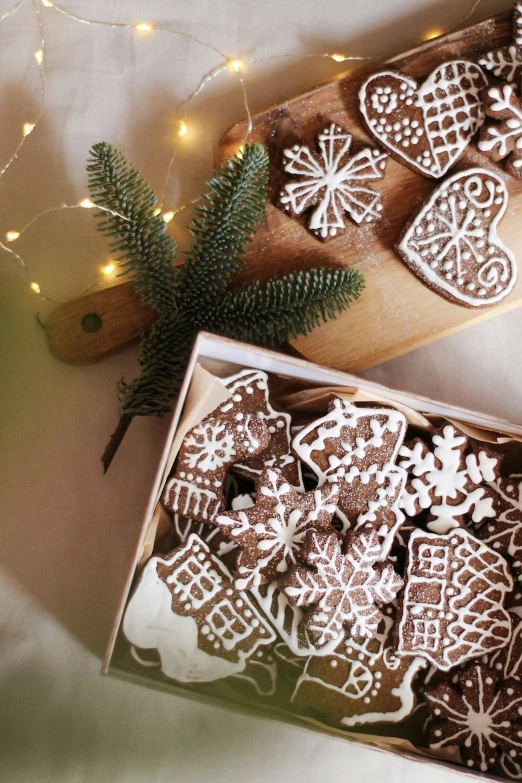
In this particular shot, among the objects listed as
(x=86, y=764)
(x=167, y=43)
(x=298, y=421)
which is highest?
(x=167, y=43)

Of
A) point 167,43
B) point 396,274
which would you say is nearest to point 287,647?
point 396,274

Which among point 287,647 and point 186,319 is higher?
point 186,319

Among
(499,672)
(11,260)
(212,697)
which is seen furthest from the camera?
(11,260)

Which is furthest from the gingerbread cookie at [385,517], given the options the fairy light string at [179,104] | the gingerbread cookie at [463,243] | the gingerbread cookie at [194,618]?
the fairy light string at [179,104]

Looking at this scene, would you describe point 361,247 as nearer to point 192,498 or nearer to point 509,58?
point 509,58

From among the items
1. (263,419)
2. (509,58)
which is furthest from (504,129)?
(263,419)

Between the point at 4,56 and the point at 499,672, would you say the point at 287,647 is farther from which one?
the point at 4,56

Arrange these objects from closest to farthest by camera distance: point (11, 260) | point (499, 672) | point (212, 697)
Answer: point (212, 697)
point (499, 672)
point (11, 260)
